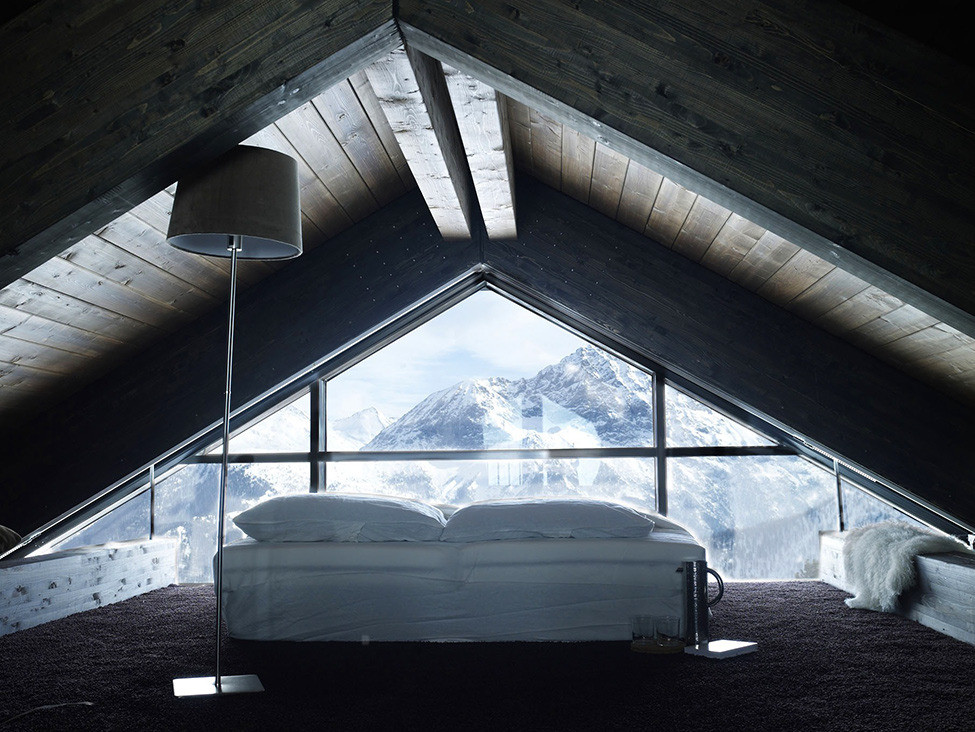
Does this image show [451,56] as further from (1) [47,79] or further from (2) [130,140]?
(1) [47,79]

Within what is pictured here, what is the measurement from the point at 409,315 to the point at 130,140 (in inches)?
120

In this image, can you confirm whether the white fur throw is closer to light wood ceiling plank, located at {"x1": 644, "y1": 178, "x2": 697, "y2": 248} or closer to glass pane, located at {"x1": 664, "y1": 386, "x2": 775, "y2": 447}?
glass pane, located at {"x1": 664, "y1": 386, "x2": 775, "y2": 447}

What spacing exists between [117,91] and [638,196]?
6.88ft

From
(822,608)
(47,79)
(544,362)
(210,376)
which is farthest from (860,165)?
(544,362)

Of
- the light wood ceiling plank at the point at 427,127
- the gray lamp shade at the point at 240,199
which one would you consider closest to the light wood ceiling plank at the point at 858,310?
the light wood ceiling plank at the point at 427,127

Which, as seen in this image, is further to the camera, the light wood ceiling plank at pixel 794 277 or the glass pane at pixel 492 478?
the glass pane at pixel 492 478

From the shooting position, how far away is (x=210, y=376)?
3682 mm

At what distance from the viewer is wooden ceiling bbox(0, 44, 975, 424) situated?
2750 mm

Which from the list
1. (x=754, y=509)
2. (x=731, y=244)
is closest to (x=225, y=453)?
(x=731, y=244)

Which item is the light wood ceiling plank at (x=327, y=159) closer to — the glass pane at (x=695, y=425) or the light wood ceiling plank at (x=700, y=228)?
the light wood ceiling plank at (x=700, y=228)

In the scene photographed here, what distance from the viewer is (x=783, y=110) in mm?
1794

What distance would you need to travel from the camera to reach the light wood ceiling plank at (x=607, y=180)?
321 cm

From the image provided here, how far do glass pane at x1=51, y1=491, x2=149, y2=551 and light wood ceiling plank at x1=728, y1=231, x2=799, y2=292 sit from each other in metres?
3.43

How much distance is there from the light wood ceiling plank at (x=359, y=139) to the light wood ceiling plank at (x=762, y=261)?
154 centimetres
